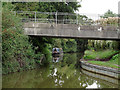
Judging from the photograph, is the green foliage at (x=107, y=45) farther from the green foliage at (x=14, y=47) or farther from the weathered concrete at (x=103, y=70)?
the green foliage at (x=14, y=47)

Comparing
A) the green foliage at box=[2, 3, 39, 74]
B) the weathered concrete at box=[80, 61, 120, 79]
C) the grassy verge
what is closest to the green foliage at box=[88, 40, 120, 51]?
the grassy verge

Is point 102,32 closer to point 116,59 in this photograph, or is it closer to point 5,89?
point 116,59

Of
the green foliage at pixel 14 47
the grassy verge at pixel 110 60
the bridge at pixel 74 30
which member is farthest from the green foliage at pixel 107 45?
the green foliage at pixel 14 47

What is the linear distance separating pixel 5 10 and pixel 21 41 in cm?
280

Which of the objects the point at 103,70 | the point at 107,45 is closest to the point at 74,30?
the point at 103,70

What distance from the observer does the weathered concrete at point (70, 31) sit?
1351 cm

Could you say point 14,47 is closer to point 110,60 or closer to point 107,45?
point 110,60

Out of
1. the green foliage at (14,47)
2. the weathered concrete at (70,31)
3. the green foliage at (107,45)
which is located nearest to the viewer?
the green foliage at (14,47)

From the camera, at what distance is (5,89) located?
897 cm

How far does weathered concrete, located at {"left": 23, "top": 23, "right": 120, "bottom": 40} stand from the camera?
1351cm

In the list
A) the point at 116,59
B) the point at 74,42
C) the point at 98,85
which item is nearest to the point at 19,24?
the point at 98,85

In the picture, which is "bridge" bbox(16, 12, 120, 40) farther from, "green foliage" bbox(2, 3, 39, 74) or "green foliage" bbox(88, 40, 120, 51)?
"green foliage" bbox(88, 40, 120, 51)

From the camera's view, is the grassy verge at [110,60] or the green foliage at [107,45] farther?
the green foliage at [107,45]

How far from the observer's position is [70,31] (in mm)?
13844
